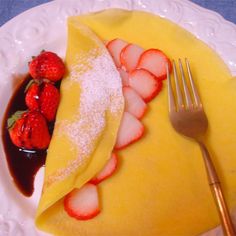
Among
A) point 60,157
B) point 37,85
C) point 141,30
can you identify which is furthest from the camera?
point 141,30

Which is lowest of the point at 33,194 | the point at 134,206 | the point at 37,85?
the point at 33,194

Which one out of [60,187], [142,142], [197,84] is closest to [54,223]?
[60,187]

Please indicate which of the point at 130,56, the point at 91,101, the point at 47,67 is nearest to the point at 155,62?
the point at 130,56

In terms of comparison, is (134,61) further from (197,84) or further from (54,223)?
(54,223)

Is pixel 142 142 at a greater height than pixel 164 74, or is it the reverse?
pixel 164 74

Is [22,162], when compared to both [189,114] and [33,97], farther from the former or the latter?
[189,114]

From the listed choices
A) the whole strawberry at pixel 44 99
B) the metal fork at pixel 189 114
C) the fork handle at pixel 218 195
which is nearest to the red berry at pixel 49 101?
the whole strawberry at pixel 44 99

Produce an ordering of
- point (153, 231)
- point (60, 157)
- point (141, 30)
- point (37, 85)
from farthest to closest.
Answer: point (141, 30) < point (37, 85) < point (60, 157) < point (153, 231)

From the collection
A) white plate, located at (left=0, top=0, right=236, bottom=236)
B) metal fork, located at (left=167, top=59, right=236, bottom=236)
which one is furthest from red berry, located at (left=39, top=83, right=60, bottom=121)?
metal fork, located at (left=167, top=59, right=236, bottom=236)
